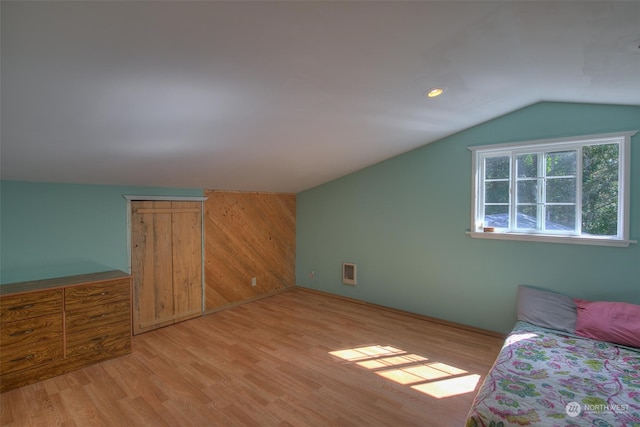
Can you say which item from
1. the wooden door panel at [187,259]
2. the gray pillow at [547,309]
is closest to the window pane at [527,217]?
the gray pillow at [547,309]

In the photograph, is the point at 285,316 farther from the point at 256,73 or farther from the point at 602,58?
the point at 602,58

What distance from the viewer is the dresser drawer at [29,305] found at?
223 cm

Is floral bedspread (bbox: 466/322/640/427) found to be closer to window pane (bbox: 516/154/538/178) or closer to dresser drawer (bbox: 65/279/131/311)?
window pane (bbox: 516/154/538/178)

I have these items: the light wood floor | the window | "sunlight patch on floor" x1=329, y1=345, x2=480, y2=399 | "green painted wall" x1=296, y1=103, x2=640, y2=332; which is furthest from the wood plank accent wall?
the window

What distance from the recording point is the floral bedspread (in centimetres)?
145

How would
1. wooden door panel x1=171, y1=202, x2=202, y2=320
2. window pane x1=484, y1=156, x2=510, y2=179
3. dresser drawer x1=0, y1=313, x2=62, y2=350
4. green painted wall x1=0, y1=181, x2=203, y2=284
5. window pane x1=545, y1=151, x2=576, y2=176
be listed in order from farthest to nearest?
wooden door panel x1=171, y1=202, x2=202, y2=320
window pane x1=484, y1=156, x2=510, y2=179
window pane x1=545, y1=151, x2=576, y2=176
green painted wall x1=0, y1=181, x2=203, y2=284
dresser drawer x1=0, y1=313, x2=62, y2=350

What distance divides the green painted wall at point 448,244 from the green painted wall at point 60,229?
2848 millimetres

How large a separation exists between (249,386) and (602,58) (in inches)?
135

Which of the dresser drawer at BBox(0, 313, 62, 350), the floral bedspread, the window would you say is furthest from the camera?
the window

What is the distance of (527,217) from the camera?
3.17m

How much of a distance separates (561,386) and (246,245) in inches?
151

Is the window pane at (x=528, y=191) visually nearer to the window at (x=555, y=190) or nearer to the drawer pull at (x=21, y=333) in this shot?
the window at (x=555, y=190)

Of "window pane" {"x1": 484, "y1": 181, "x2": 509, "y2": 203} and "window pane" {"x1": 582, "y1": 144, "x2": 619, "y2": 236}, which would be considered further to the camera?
"window pane" {"x1": 484, "y1": 181, "x2": 509, "y2": 203}

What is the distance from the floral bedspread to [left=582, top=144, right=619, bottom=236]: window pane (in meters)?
1.15
